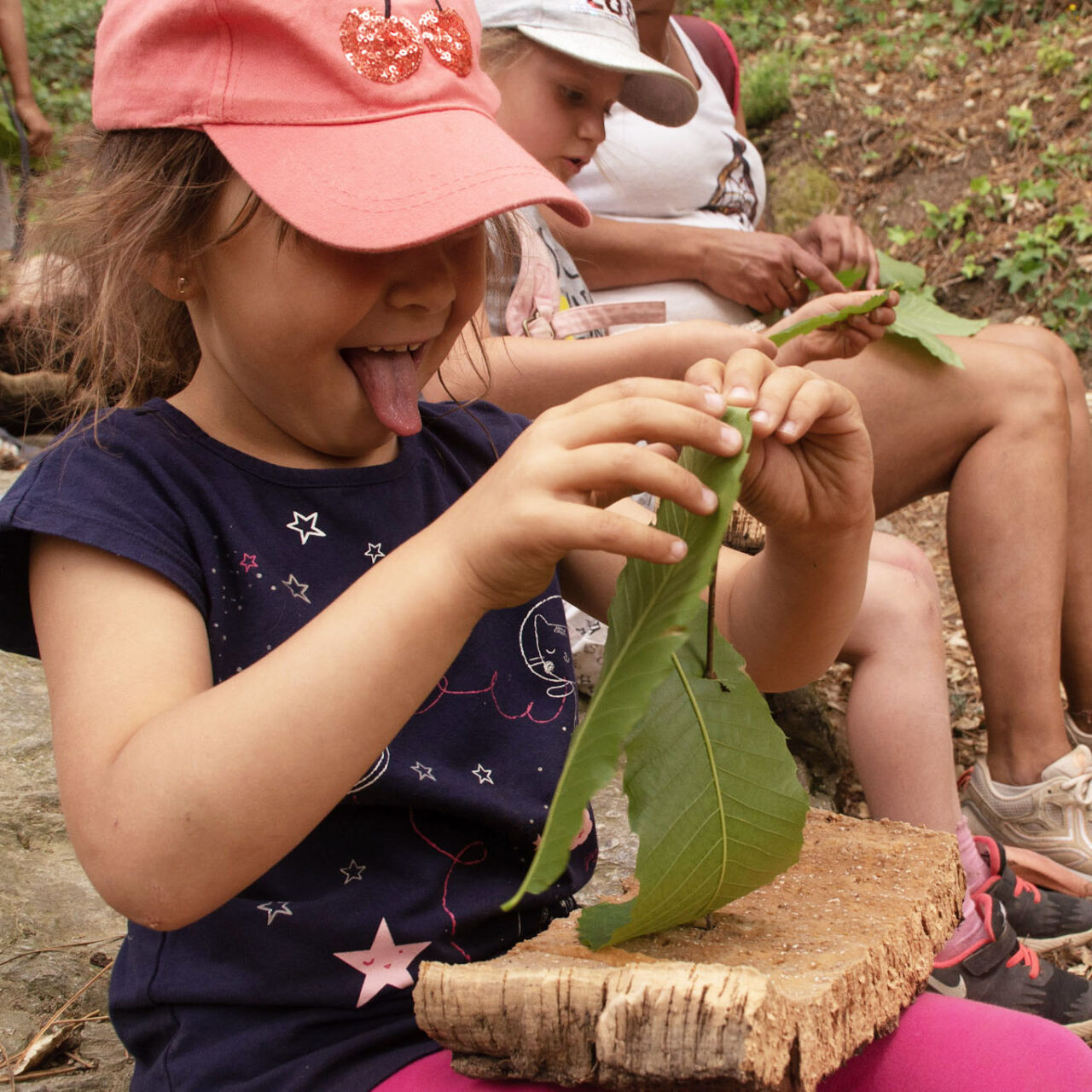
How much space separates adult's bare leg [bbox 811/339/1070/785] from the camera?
2.20m

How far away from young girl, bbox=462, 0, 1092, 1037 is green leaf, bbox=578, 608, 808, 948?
3.05ft

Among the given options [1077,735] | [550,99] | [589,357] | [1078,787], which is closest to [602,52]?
[550,99]

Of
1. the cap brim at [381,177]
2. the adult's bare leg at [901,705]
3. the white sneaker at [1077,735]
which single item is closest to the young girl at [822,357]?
the adult's bare leg at [901,705]

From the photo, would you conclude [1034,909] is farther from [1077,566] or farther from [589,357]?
[589,357]

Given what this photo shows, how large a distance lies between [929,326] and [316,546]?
1501 millimetres

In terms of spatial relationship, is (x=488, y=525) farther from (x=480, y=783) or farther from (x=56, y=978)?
(x=56, y=978)

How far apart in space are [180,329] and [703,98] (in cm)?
198

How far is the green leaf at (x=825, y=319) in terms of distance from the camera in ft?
4.56

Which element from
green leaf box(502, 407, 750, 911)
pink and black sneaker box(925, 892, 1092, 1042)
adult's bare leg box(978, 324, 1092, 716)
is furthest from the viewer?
adult's bare leg box(978, 324, 1092, 716)

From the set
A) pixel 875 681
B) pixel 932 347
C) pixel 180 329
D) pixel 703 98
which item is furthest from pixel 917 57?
pixel 180 329

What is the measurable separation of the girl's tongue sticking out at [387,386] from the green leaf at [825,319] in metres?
0.48

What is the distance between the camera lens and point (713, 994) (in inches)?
31.4

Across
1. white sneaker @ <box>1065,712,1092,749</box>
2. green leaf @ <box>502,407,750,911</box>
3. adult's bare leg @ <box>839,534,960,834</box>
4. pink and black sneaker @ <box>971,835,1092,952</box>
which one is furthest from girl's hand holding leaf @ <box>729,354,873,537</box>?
white sneaker @ <box>1065,712,1092,749</box>

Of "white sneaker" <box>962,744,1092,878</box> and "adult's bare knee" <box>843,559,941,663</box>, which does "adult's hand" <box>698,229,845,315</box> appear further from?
"white sneaker" <box>962,744,1092,878</box>
